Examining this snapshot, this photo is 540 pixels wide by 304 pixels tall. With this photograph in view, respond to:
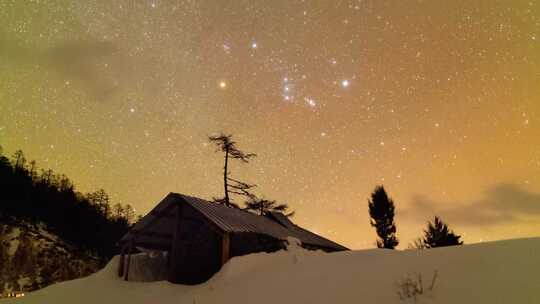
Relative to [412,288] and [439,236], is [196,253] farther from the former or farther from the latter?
[439,236]

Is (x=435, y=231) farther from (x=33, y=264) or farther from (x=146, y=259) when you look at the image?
(x=33, y=264)

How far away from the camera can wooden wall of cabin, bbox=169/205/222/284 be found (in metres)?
13.7

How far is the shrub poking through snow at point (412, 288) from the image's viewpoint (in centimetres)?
479

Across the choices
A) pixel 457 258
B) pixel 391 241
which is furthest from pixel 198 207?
pixel 391 241

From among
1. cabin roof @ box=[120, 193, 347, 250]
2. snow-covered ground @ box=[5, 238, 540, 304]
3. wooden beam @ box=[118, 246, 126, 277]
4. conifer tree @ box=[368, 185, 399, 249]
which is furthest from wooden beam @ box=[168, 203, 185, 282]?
conifer tree @ box=[368, 185, 399, 249]

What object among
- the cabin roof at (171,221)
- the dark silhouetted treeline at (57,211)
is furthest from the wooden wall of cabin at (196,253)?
the dark silhouetted treeline at (57,211)

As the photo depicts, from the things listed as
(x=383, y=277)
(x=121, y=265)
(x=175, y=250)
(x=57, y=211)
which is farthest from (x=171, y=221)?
(x=57, y=211)

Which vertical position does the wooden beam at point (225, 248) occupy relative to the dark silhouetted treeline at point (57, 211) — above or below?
below

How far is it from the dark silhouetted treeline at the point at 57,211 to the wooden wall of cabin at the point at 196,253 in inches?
2139

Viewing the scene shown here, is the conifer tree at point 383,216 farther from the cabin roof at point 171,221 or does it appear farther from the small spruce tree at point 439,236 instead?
the cabin roof at point 171,221

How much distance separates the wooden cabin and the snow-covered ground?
7.03 feet

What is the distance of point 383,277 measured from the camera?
236 inches

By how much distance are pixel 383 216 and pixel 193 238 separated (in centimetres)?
2463

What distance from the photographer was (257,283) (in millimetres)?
8523
